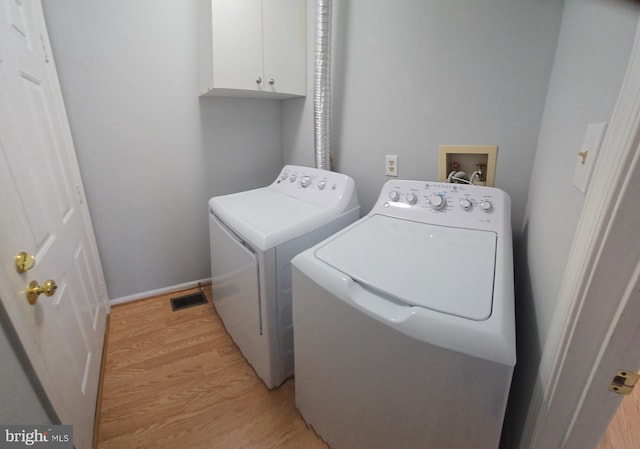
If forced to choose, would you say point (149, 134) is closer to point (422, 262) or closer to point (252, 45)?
point (252, 45)

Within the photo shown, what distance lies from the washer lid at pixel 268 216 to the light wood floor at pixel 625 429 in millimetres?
1575

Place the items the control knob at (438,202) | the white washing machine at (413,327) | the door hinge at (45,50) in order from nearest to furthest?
1. the white washing machine at (413,327)
2. the control knob at (438,202)
3. the door hinge at (45,50)

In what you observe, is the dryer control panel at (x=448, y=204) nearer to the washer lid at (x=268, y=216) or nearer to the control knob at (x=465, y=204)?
the control knob at (x=465, y=204)

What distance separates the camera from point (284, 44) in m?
1.79

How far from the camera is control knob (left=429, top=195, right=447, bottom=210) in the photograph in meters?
1.19

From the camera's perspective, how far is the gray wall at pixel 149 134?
5.47 ft

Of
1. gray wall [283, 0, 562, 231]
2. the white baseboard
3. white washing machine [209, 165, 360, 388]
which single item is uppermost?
gray wall [283, 0, 562, 231]

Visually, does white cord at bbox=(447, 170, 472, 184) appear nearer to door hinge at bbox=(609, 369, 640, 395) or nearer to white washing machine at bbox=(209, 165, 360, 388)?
white washing machine at bbox=(209, 165, 360, 388)

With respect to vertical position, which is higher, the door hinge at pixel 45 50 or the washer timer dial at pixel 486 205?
the door hinge at pixel 45 50

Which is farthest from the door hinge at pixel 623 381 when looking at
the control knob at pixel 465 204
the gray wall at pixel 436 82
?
the gray wall at pixel 436 82

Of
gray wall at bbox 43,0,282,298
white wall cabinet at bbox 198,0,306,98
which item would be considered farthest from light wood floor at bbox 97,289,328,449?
white wall cabinet at bbox 198,0,306,98

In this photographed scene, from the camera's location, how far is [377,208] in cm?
136

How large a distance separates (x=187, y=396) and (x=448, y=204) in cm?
158

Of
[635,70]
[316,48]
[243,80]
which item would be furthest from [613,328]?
[243,80]
